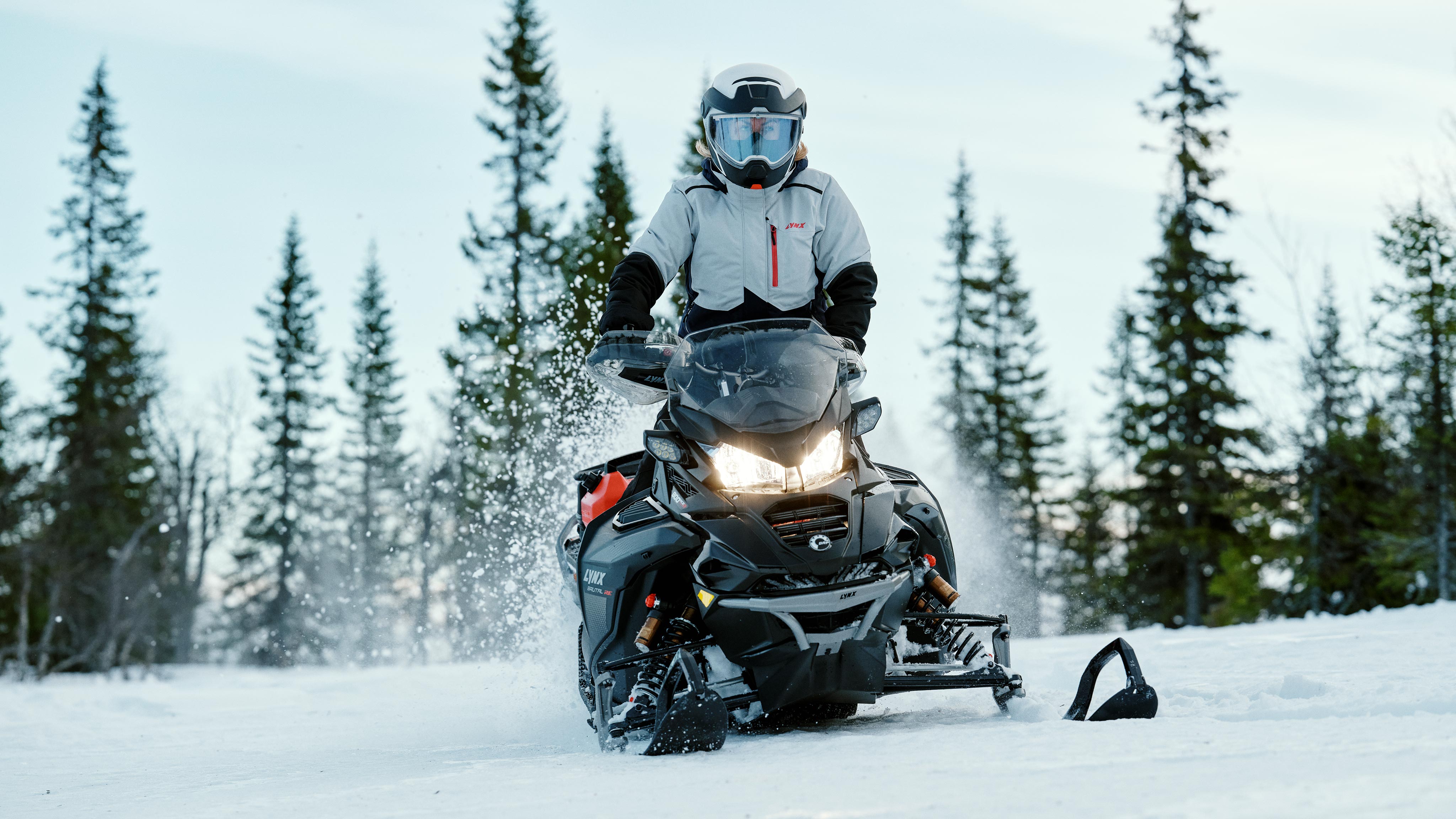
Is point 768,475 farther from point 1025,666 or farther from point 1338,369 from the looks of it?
point 1338,369

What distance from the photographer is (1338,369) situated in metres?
19.2

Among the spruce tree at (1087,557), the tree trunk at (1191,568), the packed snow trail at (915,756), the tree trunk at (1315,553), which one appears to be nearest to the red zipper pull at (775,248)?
the packed snow trail at (915,756)

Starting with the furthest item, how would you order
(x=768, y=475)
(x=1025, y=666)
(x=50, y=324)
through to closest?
(x=50, y=324) < (x=1025, y=666) < (x=768, y=475)

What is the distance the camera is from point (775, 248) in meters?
4.56

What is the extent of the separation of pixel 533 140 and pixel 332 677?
17677 millimetres

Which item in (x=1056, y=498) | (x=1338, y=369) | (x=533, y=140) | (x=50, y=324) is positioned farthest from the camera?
(x=1056, y=498)

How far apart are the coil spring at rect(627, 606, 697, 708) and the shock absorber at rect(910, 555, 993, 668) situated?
82cm

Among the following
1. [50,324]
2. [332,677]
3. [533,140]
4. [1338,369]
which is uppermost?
[533,140]

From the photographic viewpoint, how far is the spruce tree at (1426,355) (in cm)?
1781

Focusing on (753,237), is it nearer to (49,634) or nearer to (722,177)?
(722,177)

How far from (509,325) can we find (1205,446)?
15690 mm

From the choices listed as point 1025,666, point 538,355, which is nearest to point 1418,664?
point 1025,666

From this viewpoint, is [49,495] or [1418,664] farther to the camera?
[49,495]

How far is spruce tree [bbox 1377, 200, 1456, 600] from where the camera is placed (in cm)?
1781
